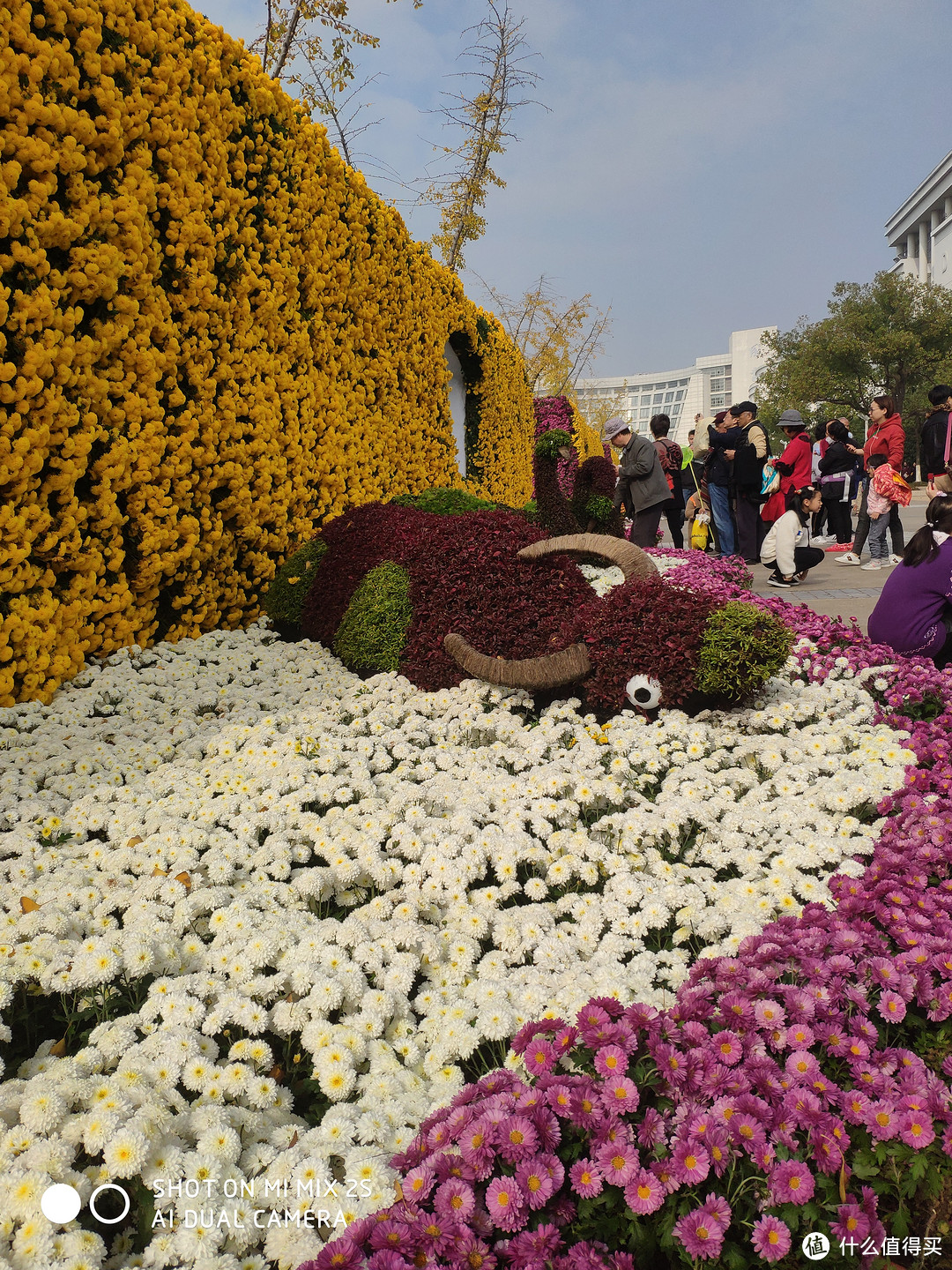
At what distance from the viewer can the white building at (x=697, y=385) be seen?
399 ft

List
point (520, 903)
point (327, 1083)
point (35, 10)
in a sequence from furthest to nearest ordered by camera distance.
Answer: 1. point (35, 10)
2. point (520, 903)
3. point (327, 1083)

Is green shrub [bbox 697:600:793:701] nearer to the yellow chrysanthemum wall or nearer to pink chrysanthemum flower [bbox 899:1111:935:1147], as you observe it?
pink chrysanthemum flower [bbox 899:1111:935:1147]

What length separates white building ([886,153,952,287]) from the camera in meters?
59.8

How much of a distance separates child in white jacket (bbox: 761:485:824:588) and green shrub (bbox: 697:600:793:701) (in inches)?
208

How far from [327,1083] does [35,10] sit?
464 centimetres

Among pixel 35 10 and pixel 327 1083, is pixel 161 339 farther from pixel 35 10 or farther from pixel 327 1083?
pixel 327 1083

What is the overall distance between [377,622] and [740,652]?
2.01m

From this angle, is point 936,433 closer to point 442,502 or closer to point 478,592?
point 442,502

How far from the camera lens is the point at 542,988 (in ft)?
6.65

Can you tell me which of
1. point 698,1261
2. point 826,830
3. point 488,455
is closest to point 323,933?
point 698,1261

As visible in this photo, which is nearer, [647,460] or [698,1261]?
[698,1261]

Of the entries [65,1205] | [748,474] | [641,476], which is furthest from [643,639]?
[748,474]

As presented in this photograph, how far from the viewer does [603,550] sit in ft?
13.6

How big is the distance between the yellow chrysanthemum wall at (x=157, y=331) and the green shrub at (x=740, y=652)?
121 inches
